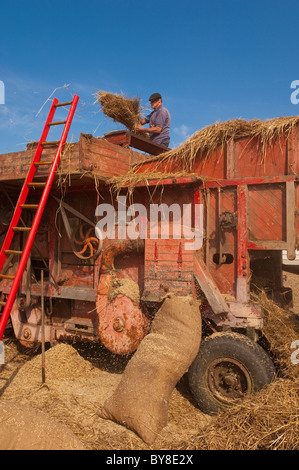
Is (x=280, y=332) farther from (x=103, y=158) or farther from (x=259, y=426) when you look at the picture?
(x=103, y=158)

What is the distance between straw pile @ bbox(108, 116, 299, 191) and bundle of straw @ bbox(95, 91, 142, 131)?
139 cm

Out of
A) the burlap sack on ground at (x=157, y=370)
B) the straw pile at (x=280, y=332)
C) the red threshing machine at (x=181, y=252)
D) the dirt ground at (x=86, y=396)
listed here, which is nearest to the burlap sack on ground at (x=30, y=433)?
the dirt ground at (x=86, y=396)

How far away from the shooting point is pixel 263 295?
193 inches

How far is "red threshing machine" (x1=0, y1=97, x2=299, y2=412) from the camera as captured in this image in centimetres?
424

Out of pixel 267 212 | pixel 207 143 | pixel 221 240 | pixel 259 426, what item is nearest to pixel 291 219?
pixel 267 212

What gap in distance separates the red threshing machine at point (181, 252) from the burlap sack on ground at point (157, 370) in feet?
0.93

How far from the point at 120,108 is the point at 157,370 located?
4.69m

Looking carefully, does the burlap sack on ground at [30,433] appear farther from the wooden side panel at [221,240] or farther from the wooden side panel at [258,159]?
the wooden side panel at [258,159]

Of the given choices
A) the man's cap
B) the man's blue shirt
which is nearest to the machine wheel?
the man's blue shirt

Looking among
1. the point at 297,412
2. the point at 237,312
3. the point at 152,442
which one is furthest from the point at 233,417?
the point at 237,312

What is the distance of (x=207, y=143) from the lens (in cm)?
497

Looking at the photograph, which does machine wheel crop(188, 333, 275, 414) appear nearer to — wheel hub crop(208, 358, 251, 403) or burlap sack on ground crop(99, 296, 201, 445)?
wheel hub crop(208, 358, 251, 403)

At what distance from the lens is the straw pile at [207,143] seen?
4.53m

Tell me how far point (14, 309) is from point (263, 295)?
14.5 feet
